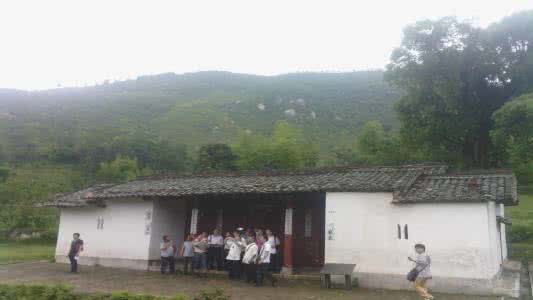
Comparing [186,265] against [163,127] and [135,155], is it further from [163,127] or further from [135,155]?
[163,127]

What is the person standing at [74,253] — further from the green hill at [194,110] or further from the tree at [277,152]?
the green hill at [194,110]

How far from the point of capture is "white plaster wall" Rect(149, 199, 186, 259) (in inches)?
704

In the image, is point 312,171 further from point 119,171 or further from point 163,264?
point 119,171

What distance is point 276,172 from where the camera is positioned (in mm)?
18375

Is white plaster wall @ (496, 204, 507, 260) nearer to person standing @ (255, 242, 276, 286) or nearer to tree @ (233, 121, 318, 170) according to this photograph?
person standing @ (255, 242, 276, 286)

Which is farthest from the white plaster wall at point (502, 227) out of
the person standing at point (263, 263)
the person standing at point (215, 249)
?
the person standing at point (215, 249)

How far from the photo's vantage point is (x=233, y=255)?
48.7 ft

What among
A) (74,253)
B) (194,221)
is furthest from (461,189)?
(74,253)

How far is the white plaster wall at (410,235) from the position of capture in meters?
12.4

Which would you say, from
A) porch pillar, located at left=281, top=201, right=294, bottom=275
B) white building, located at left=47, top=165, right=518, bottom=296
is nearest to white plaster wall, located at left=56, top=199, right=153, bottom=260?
white building, located at left=47, top=165, right=518, bottom=296

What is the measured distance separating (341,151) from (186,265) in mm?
32332

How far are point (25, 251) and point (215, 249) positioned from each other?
13.2 metres

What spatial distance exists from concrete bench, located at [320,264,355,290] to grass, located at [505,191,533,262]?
10.5 meters

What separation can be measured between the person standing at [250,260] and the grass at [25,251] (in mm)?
10779
